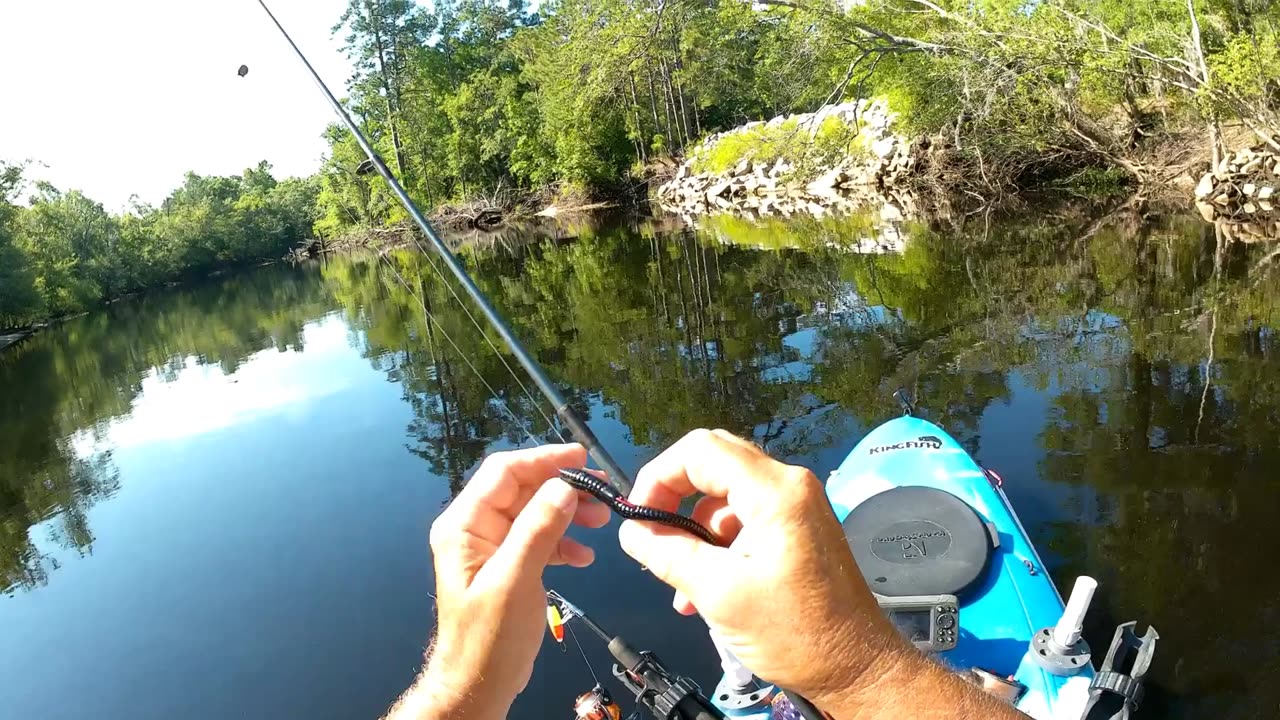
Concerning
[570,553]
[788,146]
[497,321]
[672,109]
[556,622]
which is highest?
[672,109]

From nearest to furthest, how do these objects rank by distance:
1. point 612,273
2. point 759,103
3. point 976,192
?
point 612,273, point 976,192, point 759,103

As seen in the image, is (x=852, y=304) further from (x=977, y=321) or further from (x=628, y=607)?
(x=628, y=607)

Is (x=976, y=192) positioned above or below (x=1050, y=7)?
below

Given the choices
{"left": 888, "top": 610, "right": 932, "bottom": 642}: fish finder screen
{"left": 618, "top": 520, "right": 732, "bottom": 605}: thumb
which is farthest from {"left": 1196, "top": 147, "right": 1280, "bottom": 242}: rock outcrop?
{"left": 618, "top": 520, "right": 732, "bottom": 605}: thumb

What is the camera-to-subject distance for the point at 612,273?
1734 centimetres

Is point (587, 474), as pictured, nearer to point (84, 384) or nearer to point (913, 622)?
point (913, 622)

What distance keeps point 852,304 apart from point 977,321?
79.8 inches

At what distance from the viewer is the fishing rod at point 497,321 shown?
1567 millimetres

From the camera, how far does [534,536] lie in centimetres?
109

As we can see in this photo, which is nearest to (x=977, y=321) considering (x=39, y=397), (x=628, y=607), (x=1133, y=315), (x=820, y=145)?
(x=1133, y=315)

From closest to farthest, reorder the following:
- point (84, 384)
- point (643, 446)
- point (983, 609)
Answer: point (983, 609) → point (643, 446) → point (84, 384)

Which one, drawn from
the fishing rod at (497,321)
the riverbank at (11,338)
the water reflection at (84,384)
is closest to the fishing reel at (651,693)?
the fishing rod at (497,321)

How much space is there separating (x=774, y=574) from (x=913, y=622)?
2.15 metres

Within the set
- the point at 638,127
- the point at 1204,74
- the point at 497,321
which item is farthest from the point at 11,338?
the point at 1204,74
